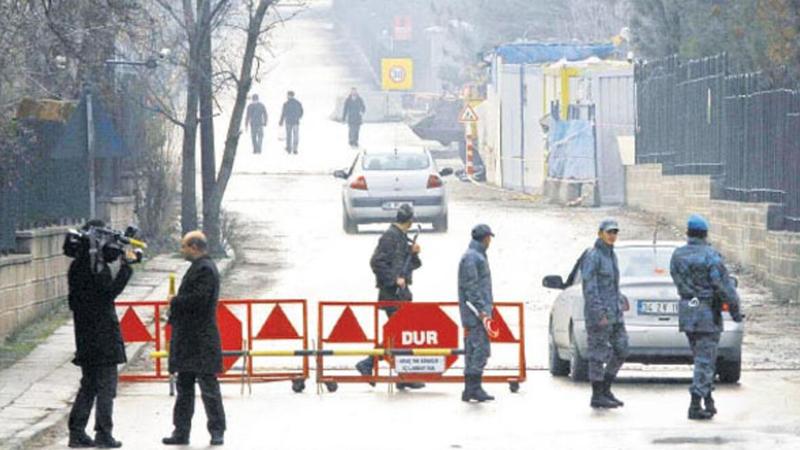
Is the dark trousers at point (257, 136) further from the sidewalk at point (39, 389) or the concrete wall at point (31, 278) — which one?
the sidewalk at point (39, 389)

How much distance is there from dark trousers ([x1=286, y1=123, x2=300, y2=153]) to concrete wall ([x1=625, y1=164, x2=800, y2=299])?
59.1ft

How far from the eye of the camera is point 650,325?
2003 cm

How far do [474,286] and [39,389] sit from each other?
12.9 feet

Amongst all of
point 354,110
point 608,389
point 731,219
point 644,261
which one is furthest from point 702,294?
point 354,110

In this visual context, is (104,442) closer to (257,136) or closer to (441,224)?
(441,224)

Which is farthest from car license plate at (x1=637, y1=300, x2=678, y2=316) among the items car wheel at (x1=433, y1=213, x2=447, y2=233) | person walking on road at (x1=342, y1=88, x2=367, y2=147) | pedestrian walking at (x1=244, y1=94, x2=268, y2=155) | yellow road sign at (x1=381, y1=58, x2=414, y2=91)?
yellow road sign at (x1=381, y1=58, x2=414, y2=91)

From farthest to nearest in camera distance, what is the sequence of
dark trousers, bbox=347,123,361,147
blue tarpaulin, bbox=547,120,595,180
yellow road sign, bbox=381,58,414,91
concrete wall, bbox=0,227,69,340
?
yellow road sign, bbox=381,58,414,91, dark trousers, bbox=347,123,361,147, blue tarpaulin, bbox=547,120,595,180, concrete wall, bbox=0,227,69,340

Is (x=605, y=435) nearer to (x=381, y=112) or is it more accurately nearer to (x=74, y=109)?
(x=74, y=109)

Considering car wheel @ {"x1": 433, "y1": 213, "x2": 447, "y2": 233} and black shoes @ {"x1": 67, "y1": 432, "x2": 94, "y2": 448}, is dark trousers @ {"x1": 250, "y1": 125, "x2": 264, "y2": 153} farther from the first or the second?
black shoes @ {"x1": 67, "y1": 432, "x2": 94, "y2": 448}

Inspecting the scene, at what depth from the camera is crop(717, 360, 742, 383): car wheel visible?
66.7ft

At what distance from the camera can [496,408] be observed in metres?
18.9

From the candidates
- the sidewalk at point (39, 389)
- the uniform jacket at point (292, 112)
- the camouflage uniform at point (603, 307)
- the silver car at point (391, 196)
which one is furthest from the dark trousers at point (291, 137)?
the camouflage uniform at point (603, 307)

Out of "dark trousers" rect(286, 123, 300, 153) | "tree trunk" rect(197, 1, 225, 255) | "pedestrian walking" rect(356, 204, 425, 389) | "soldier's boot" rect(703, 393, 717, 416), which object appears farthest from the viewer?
"dark trousers" rect(286, 123, 300, 153)

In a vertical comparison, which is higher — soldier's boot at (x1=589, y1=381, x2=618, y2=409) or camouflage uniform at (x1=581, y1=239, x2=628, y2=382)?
camouflage uniform at (x1=581, y1=239, x2=628, y2=382)
